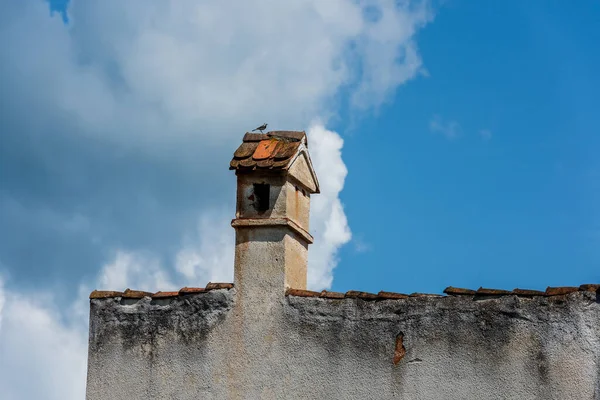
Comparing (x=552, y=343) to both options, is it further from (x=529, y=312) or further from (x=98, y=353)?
(x=98, y=353)

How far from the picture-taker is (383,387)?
39.2 feet

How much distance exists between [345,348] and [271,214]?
1.80 meters

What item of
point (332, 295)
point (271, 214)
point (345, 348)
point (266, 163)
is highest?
point (266, 163)

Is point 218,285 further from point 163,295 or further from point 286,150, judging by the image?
point 286,150

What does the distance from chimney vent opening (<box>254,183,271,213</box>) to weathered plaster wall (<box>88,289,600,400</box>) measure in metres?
1.05

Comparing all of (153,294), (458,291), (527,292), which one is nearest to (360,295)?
(458,291)

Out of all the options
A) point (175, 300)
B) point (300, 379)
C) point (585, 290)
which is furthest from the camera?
point (175, 300)

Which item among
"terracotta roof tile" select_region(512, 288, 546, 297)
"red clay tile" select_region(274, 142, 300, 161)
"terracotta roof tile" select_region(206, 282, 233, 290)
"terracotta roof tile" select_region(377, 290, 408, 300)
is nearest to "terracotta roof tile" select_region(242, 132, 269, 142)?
"red clay tile" select_region(274, 142, 300, 161)

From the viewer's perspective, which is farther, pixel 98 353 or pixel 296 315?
pixel 98 353

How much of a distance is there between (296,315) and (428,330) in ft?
4.81

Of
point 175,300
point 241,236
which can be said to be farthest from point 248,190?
point 175,300

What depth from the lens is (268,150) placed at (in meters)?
13.3

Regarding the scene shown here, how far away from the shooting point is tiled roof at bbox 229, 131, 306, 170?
1312 cm

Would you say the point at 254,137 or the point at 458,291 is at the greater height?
the point at 254,137
